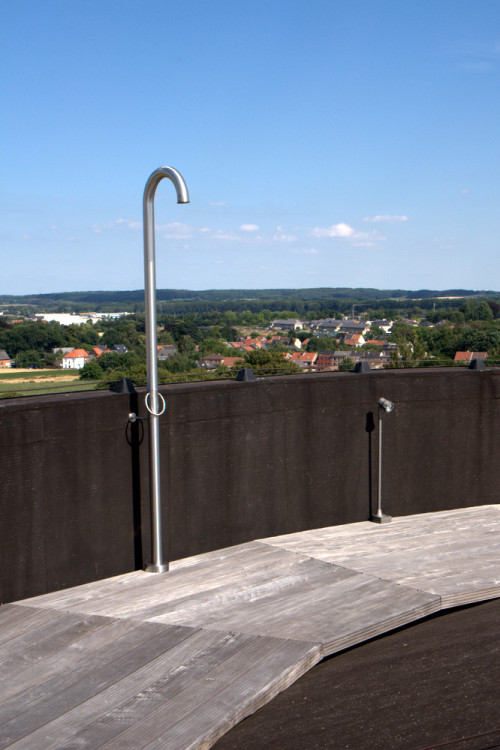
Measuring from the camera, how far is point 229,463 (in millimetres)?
5480

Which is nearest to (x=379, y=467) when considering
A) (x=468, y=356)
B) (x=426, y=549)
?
(x=426, y=549)

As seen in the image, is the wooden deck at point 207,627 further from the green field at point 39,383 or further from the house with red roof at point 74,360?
the house with red roof at point 74,360

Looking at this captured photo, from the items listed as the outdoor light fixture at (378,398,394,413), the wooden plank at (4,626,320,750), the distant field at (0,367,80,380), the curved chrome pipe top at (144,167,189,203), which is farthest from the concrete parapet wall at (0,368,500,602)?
the curved chrome pipe top at (144,167,189,203)

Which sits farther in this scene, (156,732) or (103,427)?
(103,427)

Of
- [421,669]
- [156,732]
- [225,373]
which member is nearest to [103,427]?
[225,373]

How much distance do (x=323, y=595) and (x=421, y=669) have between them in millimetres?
898

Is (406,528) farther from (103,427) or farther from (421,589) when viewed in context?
(103,427)

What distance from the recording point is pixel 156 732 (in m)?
3.10

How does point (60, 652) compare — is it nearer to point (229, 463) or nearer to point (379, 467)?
point (229, 463)

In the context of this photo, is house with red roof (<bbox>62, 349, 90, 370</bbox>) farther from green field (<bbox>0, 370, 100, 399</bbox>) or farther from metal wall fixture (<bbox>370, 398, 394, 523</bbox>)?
metal wall fixture (<bbox>370, 398, 394, 523</bbox>)

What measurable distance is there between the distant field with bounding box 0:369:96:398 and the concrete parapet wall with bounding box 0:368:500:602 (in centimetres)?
11

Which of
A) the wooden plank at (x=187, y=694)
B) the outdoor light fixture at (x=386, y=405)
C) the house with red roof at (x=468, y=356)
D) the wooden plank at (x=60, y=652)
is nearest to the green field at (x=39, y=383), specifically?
A: the wooden plank at (x=60, y=652)

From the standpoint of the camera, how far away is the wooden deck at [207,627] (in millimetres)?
3225

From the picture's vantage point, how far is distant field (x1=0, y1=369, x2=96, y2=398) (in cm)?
481
